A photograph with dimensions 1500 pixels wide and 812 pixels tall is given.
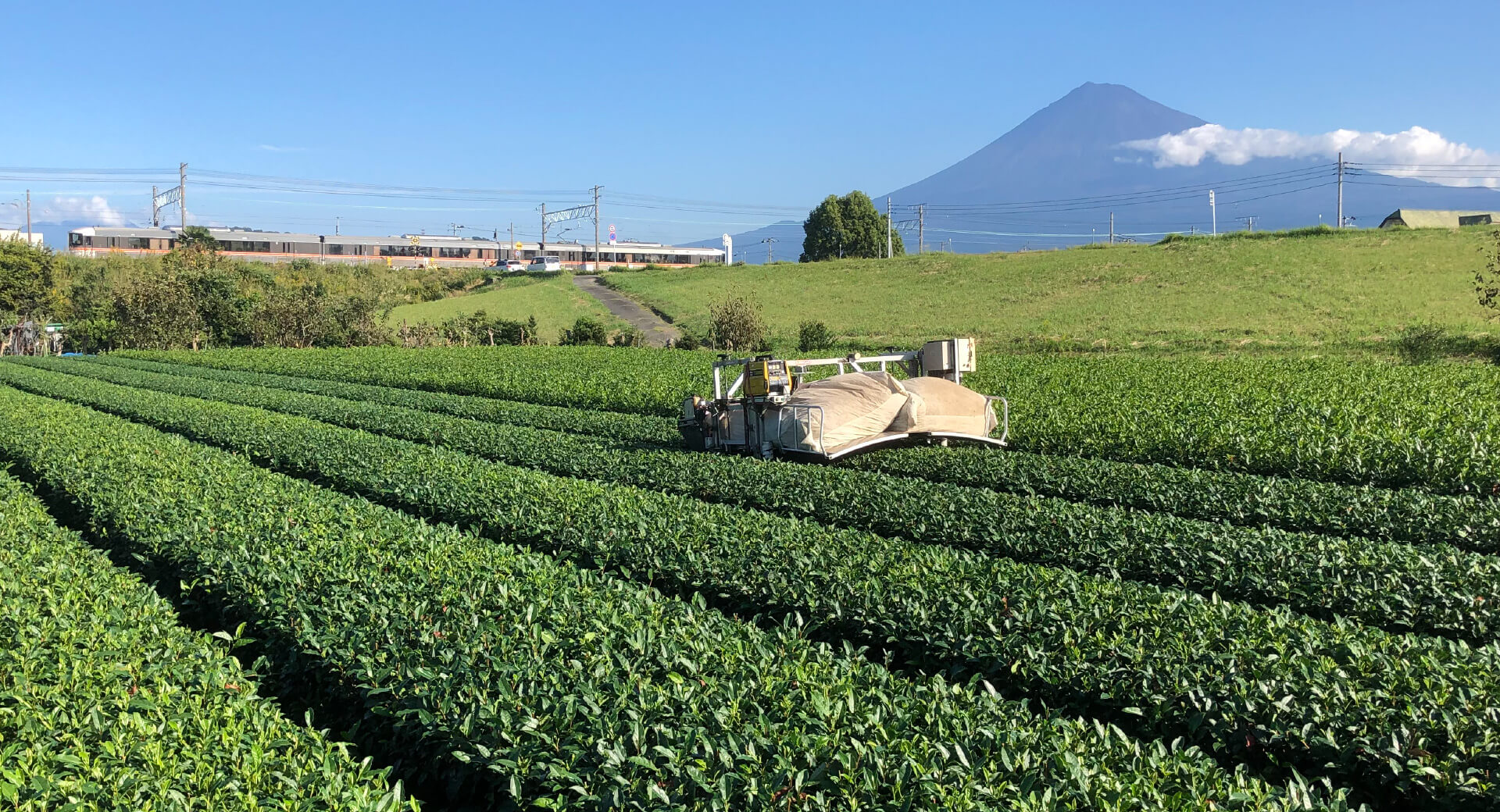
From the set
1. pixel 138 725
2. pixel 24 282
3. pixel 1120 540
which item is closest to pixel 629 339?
pixel 1120 540

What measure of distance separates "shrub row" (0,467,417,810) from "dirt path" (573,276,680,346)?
4561cm

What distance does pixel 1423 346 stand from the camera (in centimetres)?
3067

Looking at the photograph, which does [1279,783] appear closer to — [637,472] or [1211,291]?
[637,472]

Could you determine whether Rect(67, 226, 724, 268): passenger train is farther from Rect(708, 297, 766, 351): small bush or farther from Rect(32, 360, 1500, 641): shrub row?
Rect(32, 360, 1500, 641): shrub row

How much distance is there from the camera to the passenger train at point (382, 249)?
88438mm

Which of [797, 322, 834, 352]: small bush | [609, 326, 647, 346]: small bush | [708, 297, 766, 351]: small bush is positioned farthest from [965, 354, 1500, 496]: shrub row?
[609, 326, 647, 346]: small bush

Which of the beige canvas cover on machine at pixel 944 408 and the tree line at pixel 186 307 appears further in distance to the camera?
the tree line at pixel 186 307

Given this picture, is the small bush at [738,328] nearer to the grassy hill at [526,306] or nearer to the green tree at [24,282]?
the grassy hill at [526,306]

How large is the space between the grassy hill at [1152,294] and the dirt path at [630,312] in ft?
4.28

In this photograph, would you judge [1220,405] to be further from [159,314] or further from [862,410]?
[159,314]

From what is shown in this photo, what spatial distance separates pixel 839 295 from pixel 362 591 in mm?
60447

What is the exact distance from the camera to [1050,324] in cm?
4578

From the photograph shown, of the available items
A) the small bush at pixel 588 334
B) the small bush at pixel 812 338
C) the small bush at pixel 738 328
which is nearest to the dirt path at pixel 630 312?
the small bush at pixel 588 334

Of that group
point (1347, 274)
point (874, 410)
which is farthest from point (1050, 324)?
point (874, 410)
